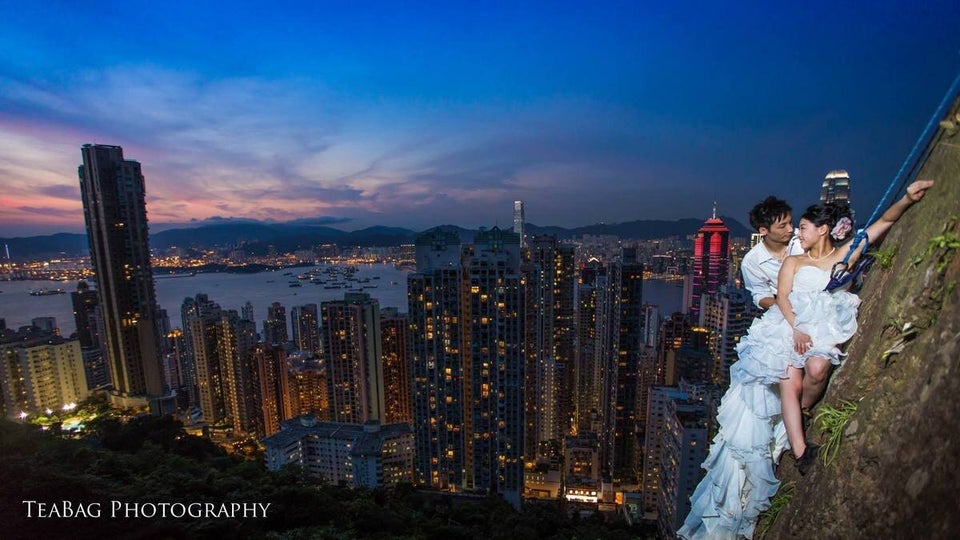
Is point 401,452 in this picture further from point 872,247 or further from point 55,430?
point 872,247

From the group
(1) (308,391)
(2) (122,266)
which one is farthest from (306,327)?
(2) (122,266)

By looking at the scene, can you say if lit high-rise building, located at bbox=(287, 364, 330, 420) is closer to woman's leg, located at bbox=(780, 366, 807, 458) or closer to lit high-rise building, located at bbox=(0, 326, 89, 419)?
lit high-rise building, located at bbox=(0, 326, 89, 419)

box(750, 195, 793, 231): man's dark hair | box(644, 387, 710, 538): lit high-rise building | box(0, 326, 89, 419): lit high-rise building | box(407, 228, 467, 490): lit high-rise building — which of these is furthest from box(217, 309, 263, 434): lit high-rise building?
box(750, 195, 793, 231): man's dark hair

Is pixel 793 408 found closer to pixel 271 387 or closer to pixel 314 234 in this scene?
pixel 271 387

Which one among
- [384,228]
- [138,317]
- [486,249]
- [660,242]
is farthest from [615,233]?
[138,317]

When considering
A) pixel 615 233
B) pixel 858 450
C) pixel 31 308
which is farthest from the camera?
pixel 615 233
